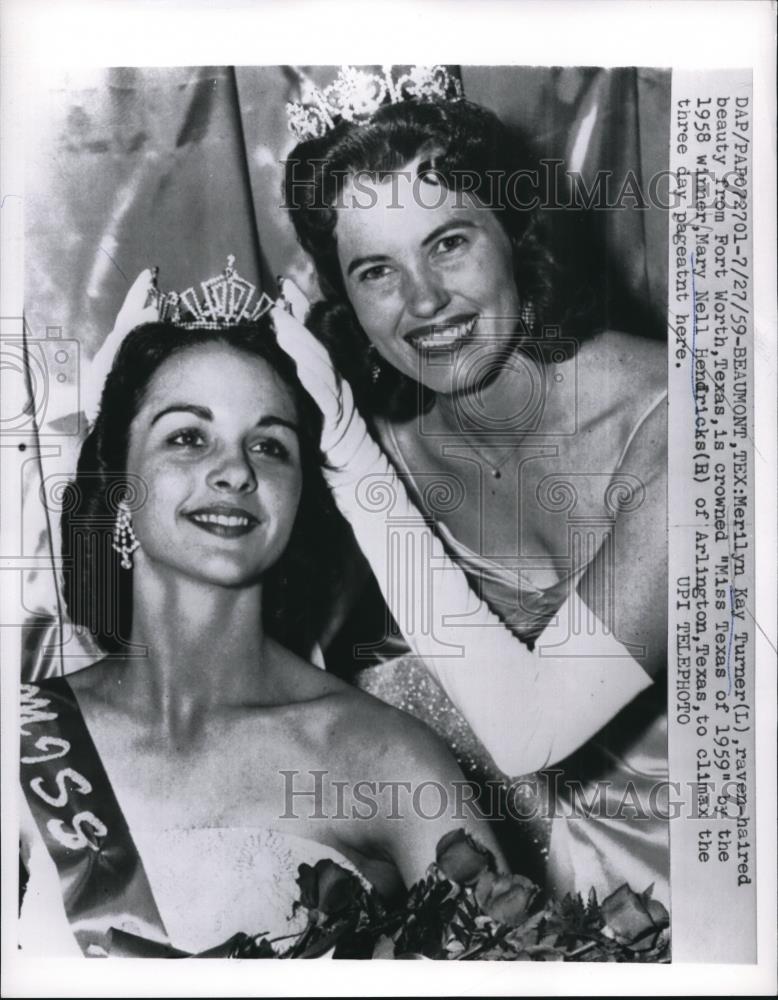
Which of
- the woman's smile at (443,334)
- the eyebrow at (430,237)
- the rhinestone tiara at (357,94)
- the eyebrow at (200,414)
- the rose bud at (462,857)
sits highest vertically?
the rhinestone tiara at (357,94)

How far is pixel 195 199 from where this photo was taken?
51.0 inches

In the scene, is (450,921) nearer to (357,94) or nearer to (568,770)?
(568,770)

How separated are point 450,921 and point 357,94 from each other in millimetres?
1311

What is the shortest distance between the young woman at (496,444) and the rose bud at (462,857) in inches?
4.7

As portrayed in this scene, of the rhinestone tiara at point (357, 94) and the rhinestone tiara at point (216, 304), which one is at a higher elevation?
the rhinestone tiara at point (357, 94)

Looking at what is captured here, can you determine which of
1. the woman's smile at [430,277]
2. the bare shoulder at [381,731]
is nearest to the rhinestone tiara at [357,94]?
the woman's smile at [430,277]

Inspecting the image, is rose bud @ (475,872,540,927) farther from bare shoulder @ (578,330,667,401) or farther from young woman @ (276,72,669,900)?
bare shoulder @ (578,330,667,401)

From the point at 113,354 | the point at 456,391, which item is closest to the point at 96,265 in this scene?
the point at 113,354

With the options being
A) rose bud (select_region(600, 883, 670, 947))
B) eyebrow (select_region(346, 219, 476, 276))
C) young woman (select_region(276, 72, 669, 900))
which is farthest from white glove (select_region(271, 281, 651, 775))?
rose bud (select_region(600, 883, 670, 947))

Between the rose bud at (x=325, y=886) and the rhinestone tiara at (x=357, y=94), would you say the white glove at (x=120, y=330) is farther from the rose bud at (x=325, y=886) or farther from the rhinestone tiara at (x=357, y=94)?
the rose bud at (x=325, y=886)

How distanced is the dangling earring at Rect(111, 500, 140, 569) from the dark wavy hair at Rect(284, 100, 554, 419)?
42cm

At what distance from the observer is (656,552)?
1.30 meters

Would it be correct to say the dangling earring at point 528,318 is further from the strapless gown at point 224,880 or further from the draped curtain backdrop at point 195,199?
the strapless gown at point 224,880

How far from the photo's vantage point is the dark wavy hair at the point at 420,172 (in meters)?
1.30
